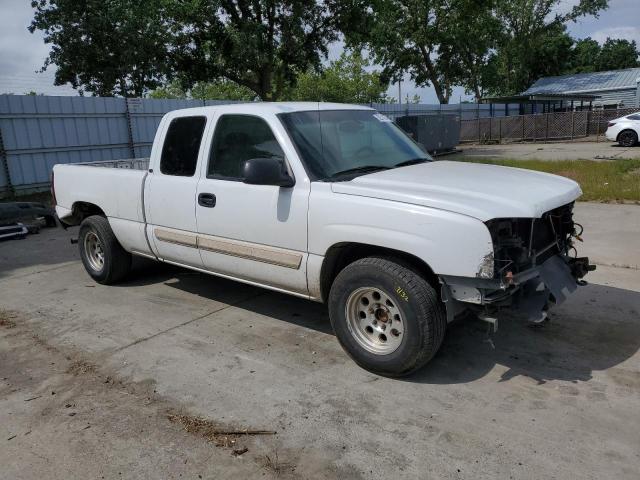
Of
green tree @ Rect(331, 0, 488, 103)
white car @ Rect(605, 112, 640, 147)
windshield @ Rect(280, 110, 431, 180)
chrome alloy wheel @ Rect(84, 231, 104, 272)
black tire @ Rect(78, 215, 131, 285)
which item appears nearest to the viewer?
windshield @ Rect(280, 110, 431, 180)

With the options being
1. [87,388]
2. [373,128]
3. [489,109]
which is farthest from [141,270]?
[489,109]

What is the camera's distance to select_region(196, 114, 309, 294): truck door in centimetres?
419

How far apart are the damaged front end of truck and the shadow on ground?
15.3 inches

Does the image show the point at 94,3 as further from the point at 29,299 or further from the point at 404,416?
the point at 404,416

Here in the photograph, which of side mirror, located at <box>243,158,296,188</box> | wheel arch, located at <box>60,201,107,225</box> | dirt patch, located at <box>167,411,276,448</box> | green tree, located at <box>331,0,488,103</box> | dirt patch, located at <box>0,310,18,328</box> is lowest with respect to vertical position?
dirt patch, located at <box>167,411,276,448</box>

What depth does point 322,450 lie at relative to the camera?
307 centimetres

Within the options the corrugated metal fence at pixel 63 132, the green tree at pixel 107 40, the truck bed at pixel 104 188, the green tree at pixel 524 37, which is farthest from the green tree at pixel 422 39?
the truck bed at pixel 104 188

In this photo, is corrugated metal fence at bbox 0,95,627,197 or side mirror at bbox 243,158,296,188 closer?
side mirror at bbox 243,158,296,188

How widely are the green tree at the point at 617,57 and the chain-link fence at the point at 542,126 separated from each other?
42880 mm

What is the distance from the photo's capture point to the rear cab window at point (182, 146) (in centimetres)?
498

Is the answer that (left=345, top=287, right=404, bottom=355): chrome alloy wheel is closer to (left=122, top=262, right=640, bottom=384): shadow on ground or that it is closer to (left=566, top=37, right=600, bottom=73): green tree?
(left=122, top=262, right=640, bottom=384): shadow on ground

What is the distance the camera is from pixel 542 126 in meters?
30.5

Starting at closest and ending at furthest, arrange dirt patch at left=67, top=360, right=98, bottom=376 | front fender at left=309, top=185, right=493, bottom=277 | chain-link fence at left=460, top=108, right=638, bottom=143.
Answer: front fender at left=309, top=185, right=493, bottom=277 → dirt patch at left=67, top=360, right=98, bottom=376 → chain-link fence at left=460, top=108, right=638, bottom=143

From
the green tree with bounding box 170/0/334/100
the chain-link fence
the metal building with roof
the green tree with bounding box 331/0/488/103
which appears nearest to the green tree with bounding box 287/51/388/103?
the green tree with bounding box 331/0/488/103
